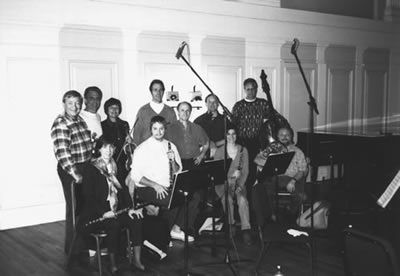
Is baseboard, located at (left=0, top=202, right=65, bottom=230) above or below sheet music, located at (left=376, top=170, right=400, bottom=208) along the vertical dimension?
below

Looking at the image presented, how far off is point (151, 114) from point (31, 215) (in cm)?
189

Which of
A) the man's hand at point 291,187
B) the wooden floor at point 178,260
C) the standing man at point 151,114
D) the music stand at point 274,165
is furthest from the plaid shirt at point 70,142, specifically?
the man's hand at point 291,187

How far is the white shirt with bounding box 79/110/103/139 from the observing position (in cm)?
551

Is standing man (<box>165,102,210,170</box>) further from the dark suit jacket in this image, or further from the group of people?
the dark suit jacket

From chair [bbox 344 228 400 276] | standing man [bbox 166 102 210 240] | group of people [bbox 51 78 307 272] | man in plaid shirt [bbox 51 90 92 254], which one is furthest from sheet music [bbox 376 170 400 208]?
standing man [bbox 166 102 210 240]

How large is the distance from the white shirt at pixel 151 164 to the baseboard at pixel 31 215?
1816mm

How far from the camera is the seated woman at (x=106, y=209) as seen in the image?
4176mm

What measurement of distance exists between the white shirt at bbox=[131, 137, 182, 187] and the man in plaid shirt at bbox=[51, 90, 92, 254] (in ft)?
1.63

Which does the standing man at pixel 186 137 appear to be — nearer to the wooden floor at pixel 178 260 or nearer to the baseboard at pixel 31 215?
the wooden floor at pixel 178 260

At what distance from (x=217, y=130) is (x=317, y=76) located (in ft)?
10.4

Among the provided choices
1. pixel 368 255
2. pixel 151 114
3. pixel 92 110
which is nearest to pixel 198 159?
pixel 151 114

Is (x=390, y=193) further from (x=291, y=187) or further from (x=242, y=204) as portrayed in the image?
(x=242, y=204)

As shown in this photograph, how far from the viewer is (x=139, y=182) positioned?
4.70m

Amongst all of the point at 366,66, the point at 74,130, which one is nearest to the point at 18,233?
the point at 74,130
